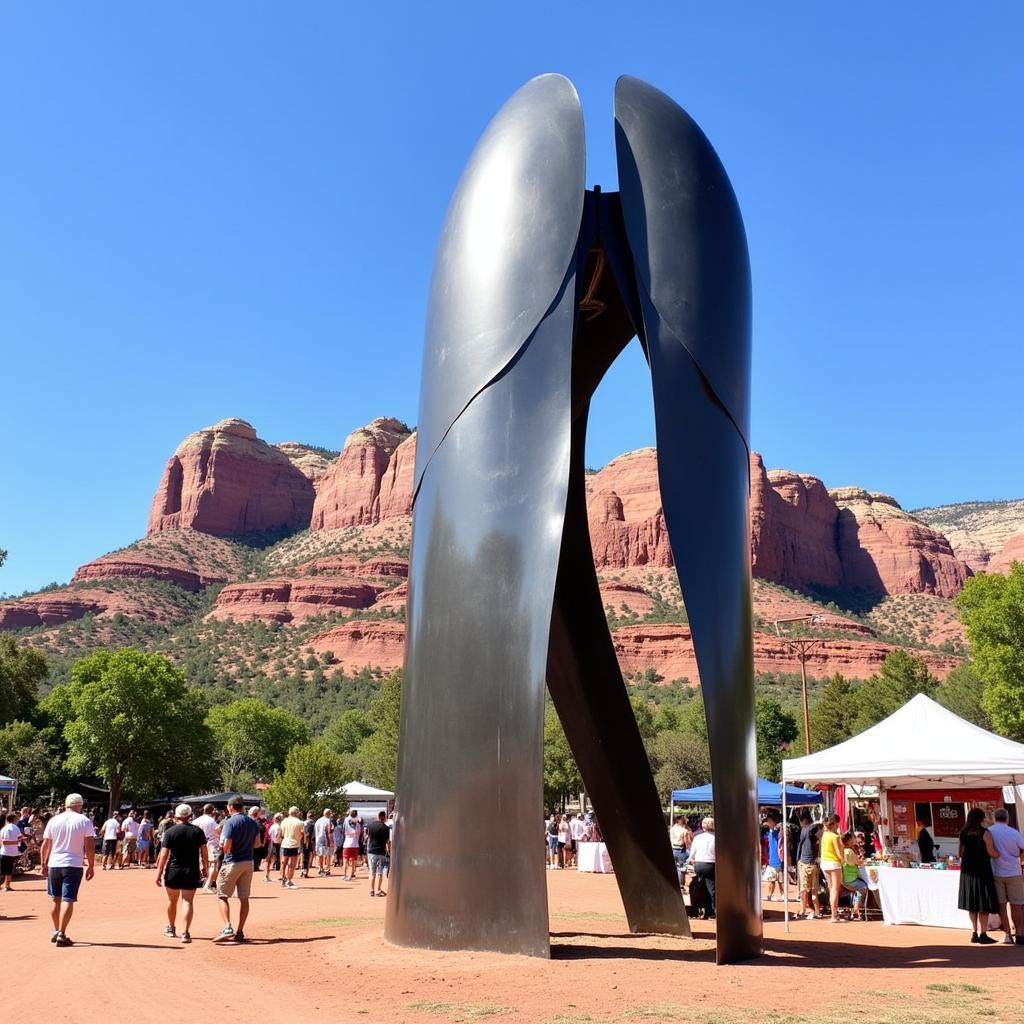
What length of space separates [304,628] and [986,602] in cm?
9356

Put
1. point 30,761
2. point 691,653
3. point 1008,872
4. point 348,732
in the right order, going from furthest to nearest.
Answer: point 691,653
point 348,732
point 30,761
point 1008,872

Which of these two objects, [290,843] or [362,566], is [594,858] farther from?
[362,566]

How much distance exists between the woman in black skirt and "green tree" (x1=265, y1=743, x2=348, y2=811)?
26030 millimetres

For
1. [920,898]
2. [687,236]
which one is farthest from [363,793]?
[687,236]

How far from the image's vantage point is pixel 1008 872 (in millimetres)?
11586

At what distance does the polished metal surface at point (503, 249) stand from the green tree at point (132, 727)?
1602 inches

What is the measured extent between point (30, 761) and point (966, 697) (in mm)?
47100

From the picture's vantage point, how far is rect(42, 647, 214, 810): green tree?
149 ft

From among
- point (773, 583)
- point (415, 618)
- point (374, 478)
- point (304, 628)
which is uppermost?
point (374, 478)

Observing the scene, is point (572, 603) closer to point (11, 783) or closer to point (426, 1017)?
point (426, 1017)

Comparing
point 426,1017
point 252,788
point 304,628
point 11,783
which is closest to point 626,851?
point 426,1017

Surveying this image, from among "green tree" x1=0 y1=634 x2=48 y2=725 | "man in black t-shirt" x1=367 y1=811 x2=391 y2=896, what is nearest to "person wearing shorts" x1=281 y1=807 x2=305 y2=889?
"man in black t-shirt" x1=367 y1=811 x2=391 y2=896

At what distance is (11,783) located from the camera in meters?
24.7

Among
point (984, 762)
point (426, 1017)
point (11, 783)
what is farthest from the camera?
point (11, 783)
